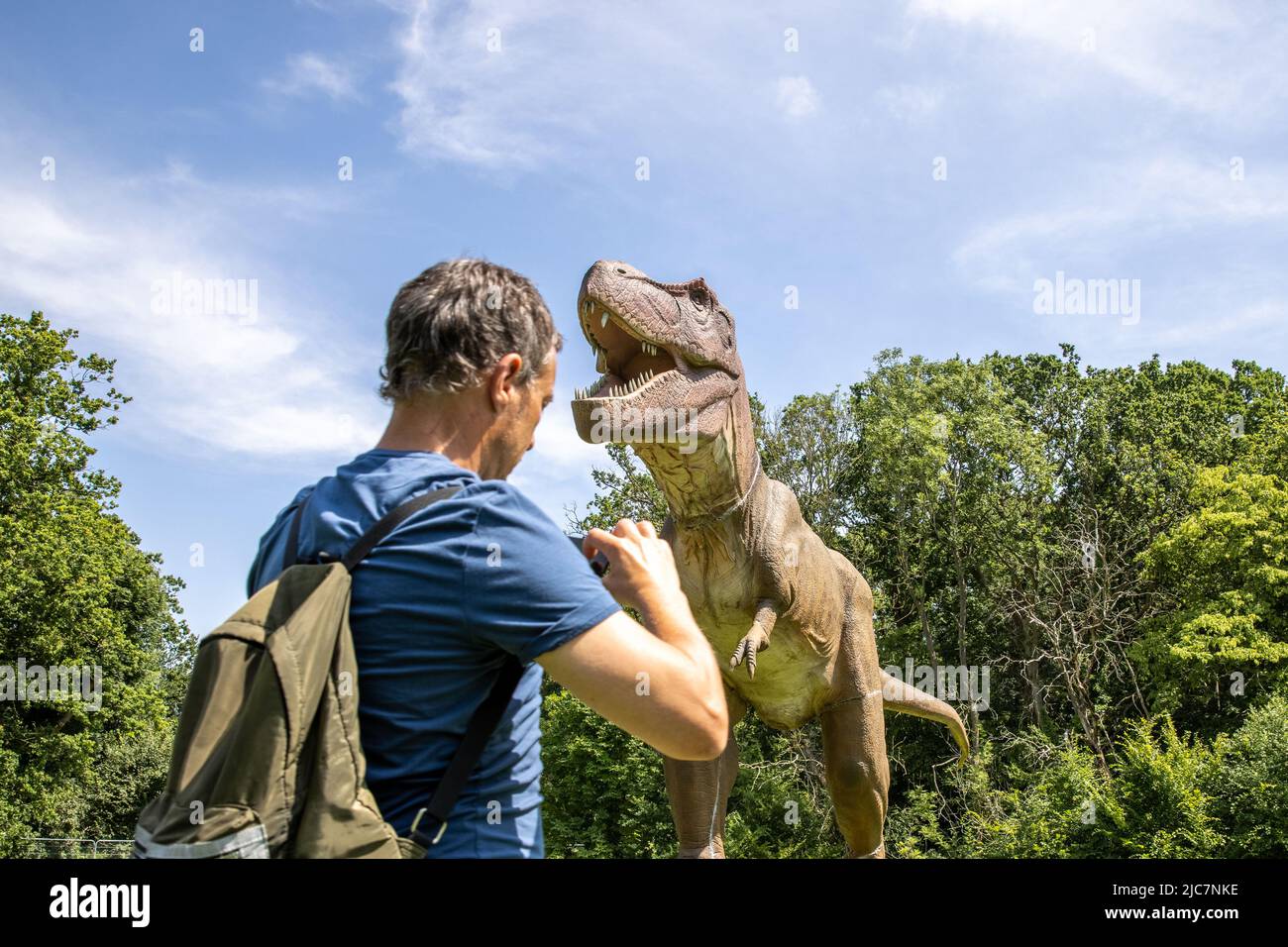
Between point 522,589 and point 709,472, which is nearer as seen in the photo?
point 522,589

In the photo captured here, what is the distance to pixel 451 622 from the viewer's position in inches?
63.1

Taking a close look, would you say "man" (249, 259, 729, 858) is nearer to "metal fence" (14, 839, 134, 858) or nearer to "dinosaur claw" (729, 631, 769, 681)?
"dinosaur claw" (729, 631, 769, 681)

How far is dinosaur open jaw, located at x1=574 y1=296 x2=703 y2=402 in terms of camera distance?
514cm

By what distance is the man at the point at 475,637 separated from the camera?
158cm

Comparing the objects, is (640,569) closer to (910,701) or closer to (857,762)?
(857,762)

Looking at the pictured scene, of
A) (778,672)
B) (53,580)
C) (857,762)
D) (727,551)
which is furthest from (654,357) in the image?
(53,580)

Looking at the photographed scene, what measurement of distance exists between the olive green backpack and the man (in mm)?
81

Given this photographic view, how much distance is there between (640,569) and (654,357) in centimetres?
358

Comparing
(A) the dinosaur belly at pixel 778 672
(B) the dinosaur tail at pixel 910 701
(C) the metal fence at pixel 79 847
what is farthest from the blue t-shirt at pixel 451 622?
(C) the metal fence at pixel 79 847

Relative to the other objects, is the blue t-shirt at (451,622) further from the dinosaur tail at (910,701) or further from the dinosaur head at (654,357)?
the dinosaur tail at (910,701)

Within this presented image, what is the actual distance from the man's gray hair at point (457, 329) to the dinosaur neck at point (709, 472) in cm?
337

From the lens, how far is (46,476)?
20406 mm

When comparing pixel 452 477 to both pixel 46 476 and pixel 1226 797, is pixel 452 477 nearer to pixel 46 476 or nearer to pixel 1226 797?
pixel 1226 797

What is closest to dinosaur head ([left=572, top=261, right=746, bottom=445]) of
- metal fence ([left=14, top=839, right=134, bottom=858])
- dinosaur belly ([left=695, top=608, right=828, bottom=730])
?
dinosaur belly ([left=695, top=608, right=828, bottom=730])
